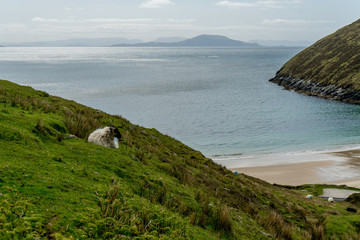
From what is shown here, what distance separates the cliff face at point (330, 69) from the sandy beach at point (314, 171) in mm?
57802

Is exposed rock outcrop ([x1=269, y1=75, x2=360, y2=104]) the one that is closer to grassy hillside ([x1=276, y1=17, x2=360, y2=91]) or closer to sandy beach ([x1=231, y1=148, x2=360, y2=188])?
grassy hillside ([x1=276, y1=17, x2=360, y2=91])

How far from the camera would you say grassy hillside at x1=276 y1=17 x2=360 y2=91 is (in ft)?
340

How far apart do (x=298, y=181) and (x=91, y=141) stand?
30314mm

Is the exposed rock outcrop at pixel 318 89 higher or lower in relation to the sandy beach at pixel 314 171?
higher

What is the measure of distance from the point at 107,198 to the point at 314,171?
123ft

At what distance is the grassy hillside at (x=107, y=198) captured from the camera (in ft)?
21.8

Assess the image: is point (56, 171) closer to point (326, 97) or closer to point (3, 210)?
point (3, 210)

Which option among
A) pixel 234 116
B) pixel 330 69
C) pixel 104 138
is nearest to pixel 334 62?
pixel 330 69

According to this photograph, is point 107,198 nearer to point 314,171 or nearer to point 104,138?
point 104,138

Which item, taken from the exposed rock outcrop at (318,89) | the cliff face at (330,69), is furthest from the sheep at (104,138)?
the cliff face at (330,69)

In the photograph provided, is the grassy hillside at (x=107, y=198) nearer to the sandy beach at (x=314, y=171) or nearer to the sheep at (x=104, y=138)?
the sheep at (x=104, y=138)

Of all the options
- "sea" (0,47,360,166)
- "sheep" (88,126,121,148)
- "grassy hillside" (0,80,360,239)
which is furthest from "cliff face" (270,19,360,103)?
"sheep" (88,126,121,148)

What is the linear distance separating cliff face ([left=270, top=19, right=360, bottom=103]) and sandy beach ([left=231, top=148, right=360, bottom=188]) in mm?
57802

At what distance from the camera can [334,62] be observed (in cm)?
11850
